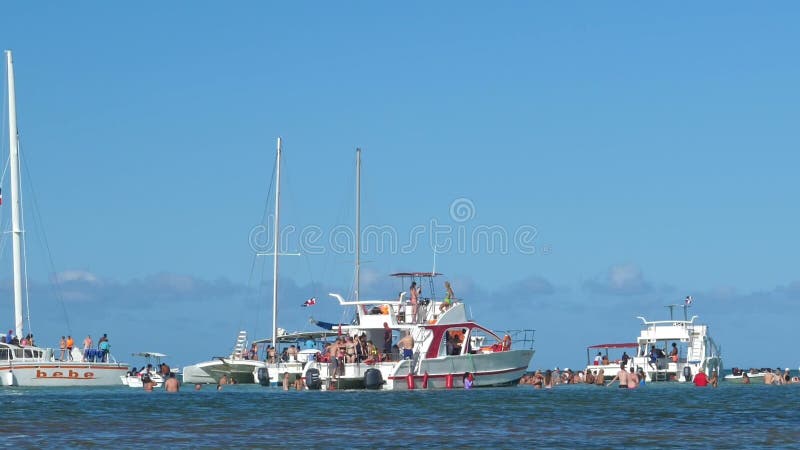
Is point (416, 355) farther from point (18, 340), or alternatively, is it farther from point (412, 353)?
point (18, 340)

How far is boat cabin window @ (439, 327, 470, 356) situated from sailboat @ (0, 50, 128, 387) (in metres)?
18.2

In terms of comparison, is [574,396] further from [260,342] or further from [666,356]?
[260,342]

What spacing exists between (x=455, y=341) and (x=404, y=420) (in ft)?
62.6

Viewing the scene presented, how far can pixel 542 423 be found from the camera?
38.1 metres

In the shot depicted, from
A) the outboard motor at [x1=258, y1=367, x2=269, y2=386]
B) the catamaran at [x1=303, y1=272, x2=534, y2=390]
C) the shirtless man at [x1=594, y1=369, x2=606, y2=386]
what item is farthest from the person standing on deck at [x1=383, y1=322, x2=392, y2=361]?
the shirtless man at [x1=594, y1=369, x2=606, y2=386]

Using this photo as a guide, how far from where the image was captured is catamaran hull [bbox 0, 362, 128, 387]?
207ft

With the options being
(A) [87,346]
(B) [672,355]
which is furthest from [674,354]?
(A) [87,346]

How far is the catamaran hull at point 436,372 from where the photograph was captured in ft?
183

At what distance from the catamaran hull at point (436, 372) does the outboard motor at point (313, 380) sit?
21 centimetres

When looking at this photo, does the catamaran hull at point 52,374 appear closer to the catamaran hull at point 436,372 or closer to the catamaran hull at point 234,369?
the catamaran hull at point 234,369

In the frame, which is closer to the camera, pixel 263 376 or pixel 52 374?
pixel 52 374

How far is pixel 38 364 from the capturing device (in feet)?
207

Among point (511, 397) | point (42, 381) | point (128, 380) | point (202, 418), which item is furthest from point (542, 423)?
point (128, 380)

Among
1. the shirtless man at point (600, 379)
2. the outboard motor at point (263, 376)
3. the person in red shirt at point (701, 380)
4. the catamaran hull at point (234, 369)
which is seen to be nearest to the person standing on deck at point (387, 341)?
the outboard motor at point (263, 376)
